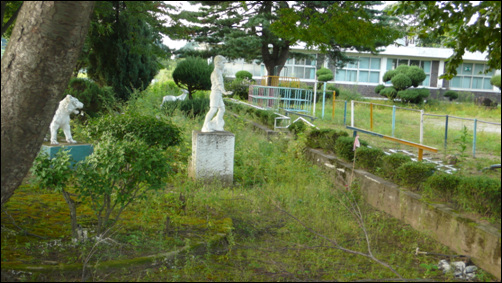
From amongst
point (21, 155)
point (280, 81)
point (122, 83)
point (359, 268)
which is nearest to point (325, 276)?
point (359, 268)

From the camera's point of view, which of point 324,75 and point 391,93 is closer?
point 391,93

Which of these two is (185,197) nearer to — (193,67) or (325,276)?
(325,276)

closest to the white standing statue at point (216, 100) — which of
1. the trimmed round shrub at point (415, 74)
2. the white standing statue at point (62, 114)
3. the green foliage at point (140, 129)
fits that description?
the green foliage at point (140, 129)

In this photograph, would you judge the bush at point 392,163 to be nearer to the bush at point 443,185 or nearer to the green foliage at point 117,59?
the bush at point 443,185

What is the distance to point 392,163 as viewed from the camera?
6.98 meters

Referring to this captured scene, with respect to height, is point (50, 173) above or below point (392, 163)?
above

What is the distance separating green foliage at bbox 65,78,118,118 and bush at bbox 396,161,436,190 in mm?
10306

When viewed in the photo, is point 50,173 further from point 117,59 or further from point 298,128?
point 117,59

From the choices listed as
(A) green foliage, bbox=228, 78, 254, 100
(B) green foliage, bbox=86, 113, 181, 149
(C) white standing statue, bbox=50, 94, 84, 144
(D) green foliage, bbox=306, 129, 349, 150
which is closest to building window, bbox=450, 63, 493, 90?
(A) green foliage, bbox=228, 78, 254, 100

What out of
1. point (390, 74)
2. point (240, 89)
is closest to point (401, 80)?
point (390, 74)

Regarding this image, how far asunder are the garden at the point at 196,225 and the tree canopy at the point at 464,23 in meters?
1.47

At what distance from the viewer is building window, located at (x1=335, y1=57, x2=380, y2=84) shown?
30.3 metres

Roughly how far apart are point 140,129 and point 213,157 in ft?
5.72

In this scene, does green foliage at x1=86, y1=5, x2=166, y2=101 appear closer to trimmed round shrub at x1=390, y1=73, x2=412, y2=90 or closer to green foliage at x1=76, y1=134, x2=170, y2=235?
green foliage at x1=76, y1=134, x2=170, y2=235
